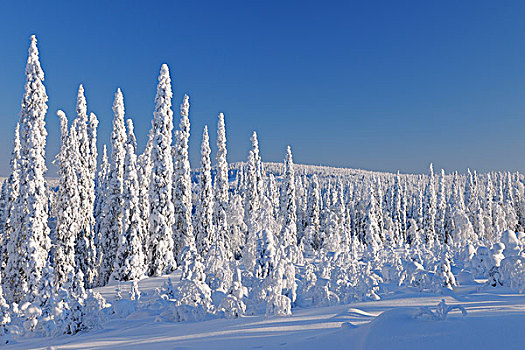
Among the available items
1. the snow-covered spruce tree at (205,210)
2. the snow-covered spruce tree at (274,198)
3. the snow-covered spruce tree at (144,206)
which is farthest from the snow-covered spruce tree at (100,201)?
the snow-covered spruce tree at (274,198)

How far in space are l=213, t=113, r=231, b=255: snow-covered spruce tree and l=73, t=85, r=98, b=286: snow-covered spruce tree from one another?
→ 11.1 metres

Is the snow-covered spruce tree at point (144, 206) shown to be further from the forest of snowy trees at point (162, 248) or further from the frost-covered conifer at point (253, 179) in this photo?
the frost-covered conifer at point (253, 179)

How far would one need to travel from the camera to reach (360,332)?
4.52 metres

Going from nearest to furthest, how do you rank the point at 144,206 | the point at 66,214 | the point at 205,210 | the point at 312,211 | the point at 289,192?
the point at 66,214, the point at 144,206, the point at 205,210, the point at 289,192, the point at 312,211

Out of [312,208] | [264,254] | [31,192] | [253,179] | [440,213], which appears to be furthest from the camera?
[440,213]

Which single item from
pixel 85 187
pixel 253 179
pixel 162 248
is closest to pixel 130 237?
pixel 162 248

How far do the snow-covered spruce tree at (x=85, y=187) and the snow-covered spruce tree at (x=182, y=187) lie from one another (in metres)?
6.65

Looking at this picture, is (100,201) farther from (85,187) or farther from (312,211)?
(312,211)

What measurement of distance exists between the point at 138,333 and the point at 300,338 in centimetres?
476

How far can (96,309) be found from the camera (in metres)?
10.4

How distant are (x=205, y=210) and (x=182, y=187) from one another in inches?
121

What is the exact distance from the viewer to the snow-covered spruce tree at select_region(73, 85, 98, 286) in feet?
82.3

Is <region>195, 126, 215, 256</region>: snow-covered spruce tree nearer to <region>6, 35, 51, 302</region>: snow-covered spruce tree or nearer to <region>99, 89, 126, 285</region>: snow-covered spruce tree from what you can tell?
<region>99, 89, 126, 285</region>: snow-covered spruce tree

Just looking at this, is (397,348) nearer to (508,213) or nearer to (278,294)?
(278,294)
